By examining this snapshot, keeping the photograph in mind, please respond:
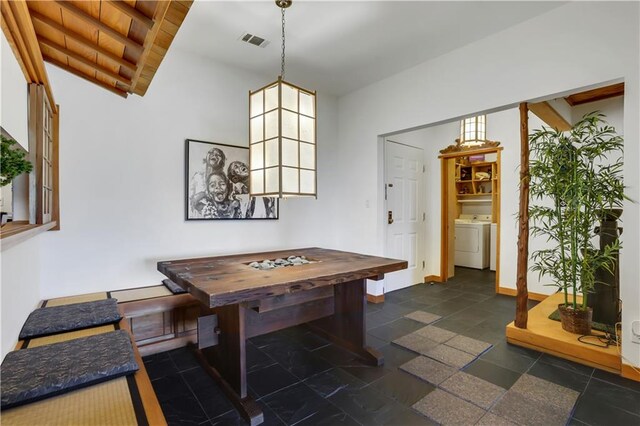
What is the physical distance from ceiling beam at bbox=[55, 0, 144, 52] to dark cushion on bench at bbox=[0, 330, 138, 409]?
1706 millimetres

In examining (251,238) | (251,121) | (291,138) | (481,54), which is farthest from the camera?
(251,238)

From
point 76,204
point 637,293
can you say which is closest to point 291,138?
point 76,204

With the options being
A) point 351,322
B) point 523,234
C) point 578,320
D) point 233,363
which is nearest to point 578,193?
point 523,234

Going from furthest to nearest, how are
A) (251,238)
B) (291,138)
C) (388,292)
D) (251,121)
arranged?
(388,292) < (251,238) < (251,121) < (291,138)

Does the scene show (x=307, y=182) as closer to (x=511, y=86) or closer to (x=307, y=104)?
(x=307, y=104)

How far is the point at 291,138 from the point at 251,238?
176 cm

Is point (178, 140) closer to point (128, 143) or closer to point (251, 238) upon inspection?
point (128, 143)

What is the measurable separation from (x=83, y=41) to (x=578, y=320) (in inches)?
166

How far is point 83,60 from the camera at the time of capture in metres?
2.25

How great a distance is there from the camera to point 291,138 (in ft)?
6.88

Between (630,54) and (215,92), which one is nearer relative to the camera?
(630,54)

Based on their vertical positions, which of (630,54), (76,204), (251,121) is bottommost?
(76,204)

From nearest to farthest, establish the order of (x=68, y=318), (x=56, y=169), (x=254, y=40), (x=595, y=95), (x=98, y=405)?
(x=98, y=405), (x=68, y=318), (x=56, y=169), (x=254, y=40), (x=595, y=95)

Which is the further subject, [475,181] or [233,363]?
[475,181]
